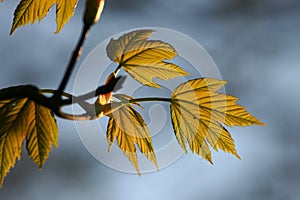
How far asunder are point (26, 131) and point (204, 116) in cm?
21

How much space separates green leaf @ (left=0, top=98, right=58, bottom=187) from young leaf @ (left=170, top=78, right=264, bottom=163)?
0.50ft

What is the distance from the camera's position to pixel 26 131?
0.61 metres

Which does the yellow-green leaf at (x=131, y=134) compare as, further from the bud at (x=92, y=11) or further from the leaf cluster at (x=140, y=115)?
the bud at (x=92, y=11)

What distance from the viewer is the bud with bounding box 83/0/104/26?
1.26 ft

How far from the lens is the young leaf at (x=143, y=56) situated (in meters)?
0.64

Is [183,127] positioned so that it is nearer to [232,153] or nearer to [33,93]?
[232,153]

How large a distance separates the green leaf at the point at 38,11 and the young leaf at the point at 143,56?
0.07m

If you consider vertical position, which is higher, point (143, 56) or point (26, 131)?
point (143, 56)

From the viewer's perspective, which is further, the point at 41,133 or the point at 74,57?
the point at 41,133

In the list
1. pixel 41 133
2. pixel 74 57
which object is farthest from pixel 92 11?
pixel 41 133

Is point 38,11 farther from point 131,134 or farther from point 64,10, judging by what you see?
point 131,134

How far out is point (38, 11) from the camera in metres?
0.67

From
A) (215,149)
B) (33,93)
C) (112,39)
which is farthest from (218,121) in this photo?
(33,93)

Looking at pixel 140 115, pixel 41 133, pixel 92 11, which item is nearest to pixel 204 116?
pixel 140 115
